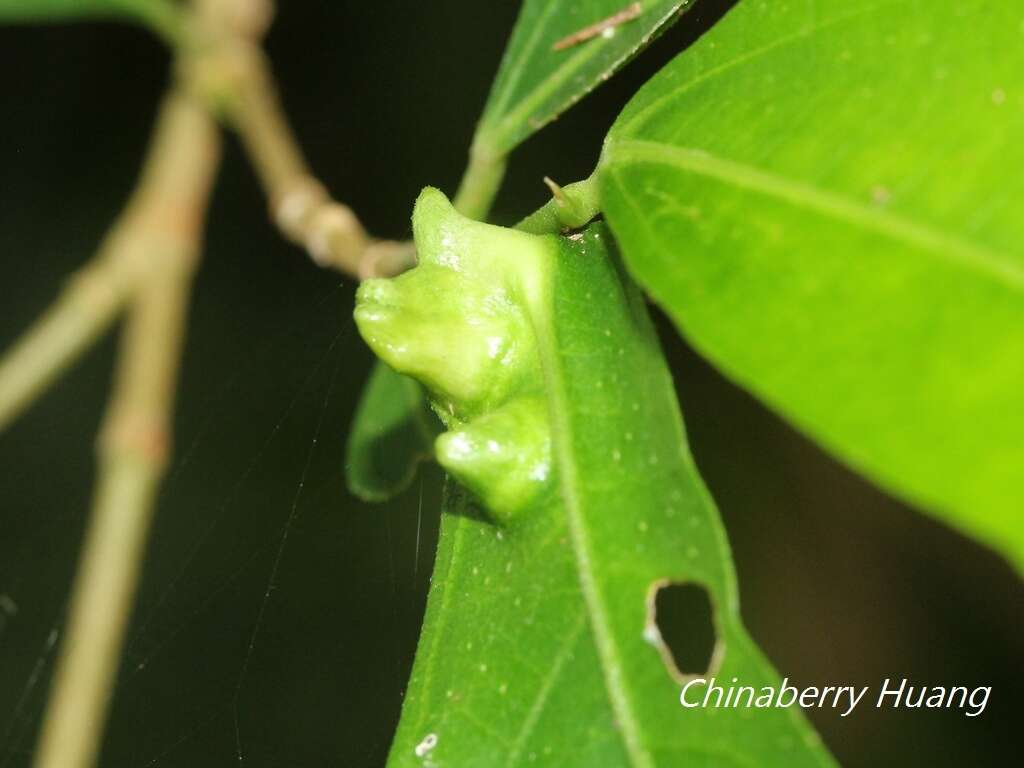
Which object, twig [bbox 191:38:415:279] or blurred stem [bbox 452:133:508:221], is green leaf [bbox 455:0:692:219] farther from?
twig [bbox 191:38:415:279]

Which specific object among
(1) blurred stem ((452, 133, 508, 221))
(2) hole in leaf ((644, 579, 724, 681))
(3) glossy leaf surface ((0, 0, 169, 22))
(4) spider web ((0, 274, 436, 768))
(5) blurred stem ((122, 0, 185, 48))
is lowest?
(4) spider web ((0, 274, 436, 768))

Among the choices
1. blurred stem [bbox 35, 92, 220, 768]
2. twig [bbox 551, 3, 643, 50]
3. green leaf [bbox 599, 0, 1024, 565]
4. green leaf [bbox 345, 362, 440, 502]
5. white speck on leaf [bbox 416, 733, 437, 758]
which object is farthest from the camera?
green leaf [bbox 345, 362, 440, 502]

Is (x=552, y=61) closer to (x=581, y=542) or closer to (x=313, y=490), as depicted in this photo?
(x=581, y=542)

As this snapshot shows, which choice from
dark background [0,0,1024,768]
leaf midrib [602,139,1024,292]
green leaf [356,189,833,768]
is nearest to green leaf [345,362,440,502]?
dark background [0,0,1024,768]

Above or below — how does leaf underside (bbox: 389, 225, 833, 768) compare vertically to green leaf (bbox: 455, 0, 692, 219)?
below

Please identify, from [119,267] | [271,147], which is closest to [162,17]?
[271,147]
